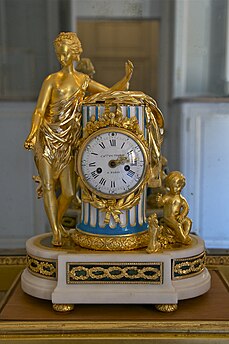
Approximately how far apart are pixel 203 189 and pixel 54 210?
1041mm

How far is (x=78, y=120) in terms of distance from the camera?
4.33ft

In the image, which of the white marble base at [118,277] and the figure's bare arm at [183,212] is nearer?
the white marble base at [118,277]

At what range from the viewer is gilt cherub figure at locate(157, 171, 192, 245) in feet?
4.39

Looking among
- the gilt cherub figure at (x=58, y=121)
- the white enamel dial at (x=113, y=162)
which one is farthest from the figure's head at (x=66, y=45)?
the white enamel dial at (x=113, y=162)

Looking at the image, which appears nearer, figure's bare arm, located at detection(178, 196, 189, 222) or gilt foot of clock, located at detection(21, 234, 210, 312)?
gilt foot of clock, located at detection(21, 234, 210, 312)

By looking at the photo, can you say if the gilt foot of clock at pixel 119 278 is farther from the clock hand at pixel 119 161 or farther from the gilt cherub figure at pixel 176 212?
the clock hand at pixel 119 161

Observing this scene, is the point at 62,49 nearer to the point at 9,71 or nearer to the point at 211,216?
the point at 9,71

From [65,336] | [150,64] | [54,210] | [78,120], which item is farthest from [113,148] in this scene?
[150,64]

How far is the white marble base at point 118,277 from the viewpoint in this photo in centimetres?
124

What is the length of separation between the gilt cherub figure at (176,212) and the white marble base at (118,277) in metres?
0.07

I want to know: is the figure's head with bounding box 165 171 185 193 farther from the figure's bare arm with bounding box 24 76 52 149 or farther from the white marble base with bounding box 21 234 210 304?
the figure's bare arm with bounding box 24 76 52 149

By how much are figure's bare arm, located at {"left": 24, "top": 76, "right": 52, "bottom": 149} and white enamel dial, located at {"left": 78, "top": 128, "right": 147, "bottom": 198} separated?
118 millimetres

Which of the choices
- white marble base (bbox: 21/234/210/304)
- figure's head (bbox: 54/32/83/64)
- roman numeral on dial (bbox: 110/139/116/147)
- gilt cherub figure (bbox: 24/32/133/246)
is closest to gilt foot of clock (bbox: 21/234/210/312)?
white marble base (bbox: 21/234/210/304)

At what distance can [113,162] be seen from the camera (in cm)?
127
